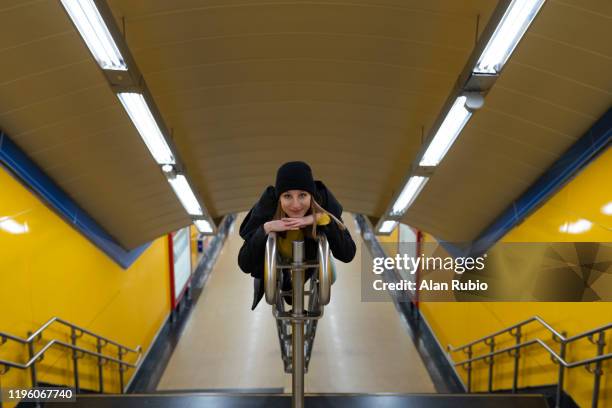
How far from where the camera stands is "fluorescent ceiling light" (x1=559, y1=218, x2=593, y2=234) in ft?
12.0

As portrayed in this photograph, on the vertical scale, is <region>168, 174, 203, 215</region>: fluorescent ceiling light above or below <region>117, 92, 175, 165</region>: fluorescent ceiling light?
below

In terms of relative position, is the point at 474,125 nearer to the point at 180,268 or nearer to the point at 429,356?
the point at 429,356

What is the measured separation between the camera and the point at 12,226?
380cm

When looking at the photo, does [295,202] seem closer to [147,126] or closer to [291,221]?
[291,221]

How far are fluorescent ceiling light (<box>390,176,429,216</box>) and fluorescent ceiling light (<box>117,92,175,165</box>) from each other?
8.13 feet

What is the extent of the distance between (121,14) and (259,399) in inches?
110

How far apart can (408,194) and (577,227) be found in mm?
1916

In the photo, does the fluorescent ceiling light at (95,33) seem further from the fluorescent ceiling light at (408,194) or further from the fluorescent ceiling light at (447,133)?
the fluorescent ceiling light at (408,194)

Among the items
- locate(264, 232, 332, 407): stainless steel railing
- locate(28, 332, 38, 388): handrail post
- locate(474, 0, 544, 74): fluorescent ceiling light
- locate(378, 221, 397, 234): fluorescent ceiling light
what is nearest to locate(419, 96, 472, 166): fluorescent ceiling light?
locate(474, 0, 544, 74): fluorescent ceiling light

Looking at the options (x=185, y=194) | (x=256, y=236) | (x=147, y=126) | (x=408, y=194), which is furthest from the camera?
(x=185, y=194)

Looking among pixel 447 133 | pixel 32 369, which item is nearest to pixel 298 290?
pixel 447 133

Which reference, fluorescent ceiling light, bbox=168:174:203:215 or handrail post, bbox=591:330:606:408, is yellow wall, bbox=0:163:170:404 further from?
handrail post, bbox=591:330:606:408

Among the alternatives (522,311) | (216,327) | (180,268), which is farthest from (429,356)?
(180,268)

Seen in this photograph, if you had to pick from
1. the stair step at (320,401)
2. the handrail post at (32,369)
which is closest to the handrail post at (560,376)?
the stair step at (320,401)
